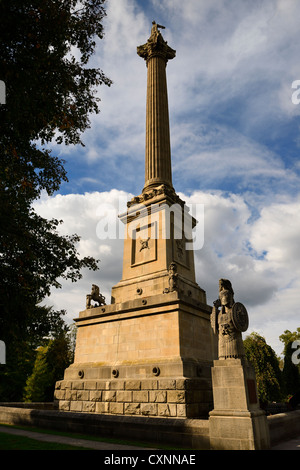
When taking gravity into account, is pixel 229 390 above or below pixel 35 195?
below

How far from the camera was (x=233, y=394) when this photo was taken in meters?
8.87

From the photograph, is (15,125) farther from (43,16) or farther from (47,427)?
(47,427)

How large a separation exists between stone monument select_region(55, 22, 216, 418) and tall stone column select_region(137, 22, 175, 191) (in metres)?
0.13

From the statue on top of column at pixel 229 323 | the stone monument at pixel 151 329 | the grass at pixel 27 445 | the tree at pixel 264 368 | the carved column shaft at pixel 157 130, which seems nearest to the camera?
the grass at pixel 27 445

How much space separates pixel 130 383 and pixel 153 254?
6416mm

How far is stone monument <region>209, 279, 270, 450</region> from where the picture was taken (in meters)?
8.25

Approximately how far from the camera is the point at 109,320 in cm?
1588

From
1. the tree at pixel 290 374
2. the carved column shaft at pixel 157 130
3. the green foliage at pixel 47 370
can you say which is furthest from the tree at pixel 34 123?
the tree at pixel 290 374

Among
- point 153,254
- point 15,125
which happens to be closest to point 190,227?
point 153,254

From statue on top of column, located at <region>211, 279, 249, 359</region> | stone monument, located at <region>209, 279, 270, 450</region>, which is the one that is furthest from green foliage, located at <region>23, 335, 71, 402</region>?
stone monument, located at <region>209, 279, 270, 450</region>

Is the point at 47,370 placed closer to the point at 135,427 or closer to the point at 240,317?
the point at 135,427

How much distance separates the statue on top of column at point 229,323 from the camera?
9.53 metres

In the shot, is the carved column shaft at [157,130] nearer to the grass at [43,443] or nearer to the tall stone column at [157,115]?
the tall stone column at [157,115]

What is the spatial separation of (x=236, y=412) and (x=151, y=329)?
5.98 m
